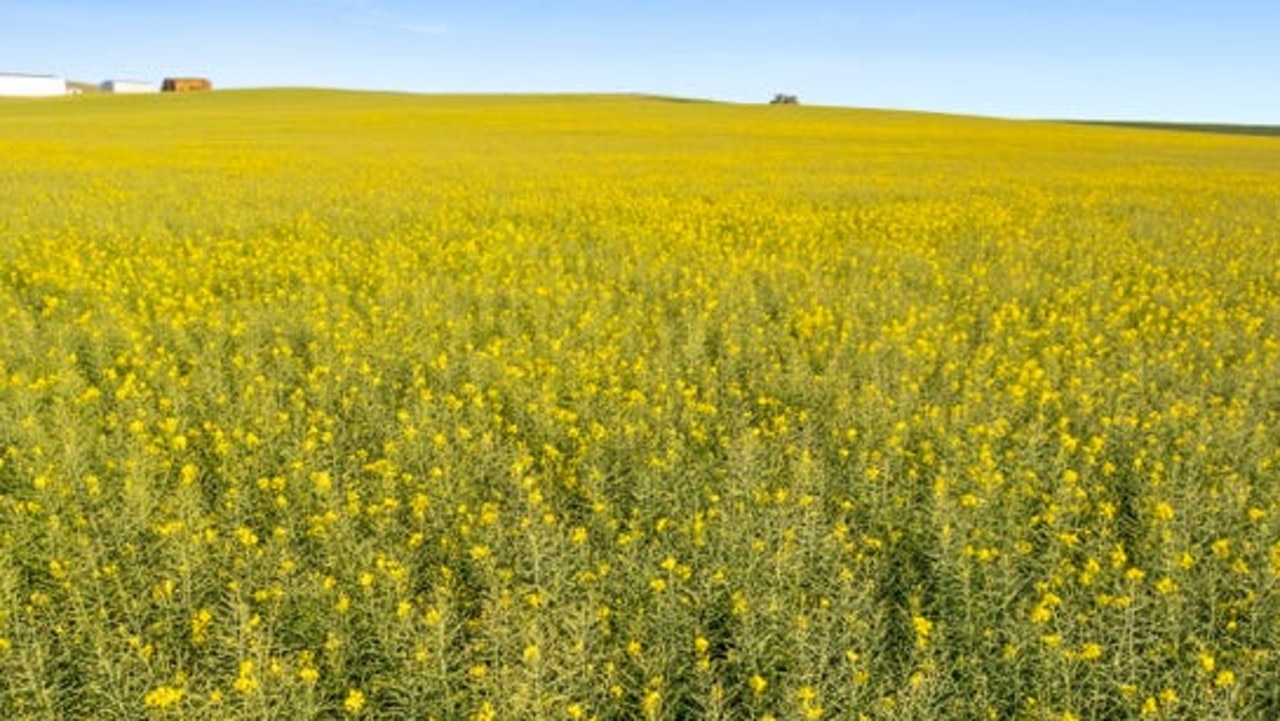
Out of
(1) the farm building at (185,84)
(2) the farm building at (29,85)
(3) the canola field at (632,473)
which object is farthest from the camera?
(2) the farm building at (29,85)

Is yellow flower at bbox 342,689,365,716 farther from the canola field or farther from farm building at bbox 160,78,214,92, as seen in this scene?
farm building at bbox 160,78,214,92

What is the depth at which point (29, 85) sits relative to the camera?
12406 centimetres

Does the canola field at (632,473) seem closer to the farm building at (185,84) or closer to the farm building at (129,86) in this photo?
the farm building at (185,84)

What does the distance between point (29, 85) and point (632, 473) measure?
152 metres

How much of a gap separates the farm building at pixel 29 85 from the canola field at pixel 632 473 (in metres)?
135

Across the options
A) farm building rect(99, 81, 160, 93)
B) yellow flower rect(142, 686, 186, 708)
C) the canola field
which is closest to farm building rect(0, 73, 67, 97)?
farm building rect(99, 81, 160, 93)

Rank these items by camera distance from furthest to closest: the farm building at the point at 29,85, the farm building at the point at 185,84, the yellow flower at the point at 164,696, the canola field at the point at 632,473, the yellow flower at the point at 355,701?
the farm building at the point at 29,85 → the farm building at the point at 185,84 → the canola field at the point at 632,473 → the yellow flower at the point at 355,701 → the yellow flower at the point at 164,696

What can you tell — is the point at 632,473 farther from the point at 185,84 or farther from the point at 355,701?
the point at 185,84

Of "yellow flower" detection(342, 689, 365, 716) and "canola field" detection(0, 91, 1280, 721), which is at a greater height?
"canola field" detection(0, 91, 1280, 721)

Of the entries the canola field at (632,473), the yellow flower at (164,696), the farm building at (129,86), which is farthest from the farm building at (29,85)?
the yellow flower at (164,696)

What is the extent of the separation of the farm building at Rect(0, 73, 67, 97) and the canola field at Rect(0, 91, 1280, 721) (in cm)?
13473

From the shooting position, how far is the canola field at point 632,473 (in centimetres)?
367

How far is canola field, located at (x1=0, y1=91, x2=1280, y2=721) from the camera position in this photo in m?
3.67

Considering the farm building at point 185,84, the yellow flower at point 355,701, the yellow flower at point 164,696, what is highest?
the farm building at point 185,84
